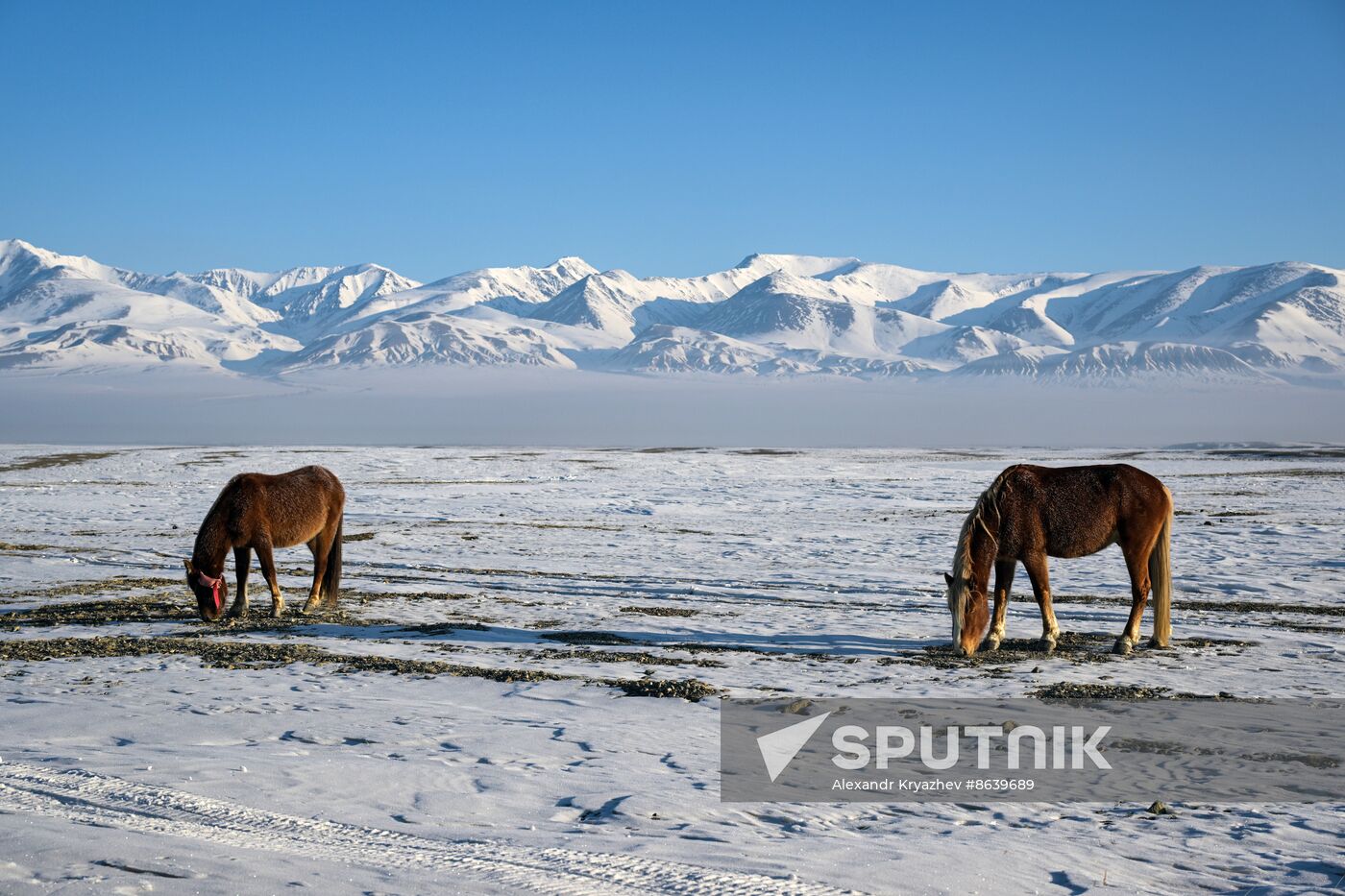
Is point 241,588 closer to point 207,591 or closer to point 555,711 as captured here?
point 207,591

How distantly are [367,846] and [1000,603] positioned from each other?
799 centimetres

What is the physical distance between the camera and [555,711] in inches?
361

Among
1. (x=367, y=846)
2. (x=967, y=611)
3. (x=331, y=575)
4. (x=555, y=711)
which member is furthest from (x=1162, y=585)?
(x=331, y=575)

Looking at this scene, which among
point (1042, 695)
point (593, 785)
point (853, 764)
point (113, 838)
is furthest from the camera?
point (1042, 695)

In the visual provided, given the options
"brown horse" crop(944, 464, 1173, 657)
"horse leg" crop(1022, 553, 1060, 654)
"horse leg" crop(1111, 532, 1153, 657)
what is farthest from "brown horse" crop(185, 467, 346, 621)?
"horse leg" crop(1111, 532, 1153, 657)

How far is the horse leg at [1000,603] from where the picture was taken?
11727 mm

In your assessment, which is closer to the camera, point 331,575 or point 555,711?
point 555,711

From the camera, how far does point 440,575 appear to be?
18938 millimetres

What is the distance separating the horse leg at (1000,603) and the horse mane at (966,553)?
0.38 metres

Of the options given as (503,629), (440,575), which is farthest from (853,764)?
(440,575)

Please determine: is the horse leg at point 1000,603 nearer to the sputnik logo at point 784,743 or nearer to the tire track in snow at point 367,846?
the sputnik logo at point 784,743

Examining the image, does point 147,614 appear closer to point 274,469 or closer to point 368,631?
point 368,631

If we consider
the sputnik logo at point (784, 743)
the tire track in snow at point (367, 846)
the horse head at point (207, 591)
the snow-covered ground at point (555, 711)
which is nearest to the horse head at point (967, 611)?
the snow-covered ground at point (555, 711)

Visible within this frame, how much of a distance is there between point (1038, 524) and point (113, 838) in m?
9.28
